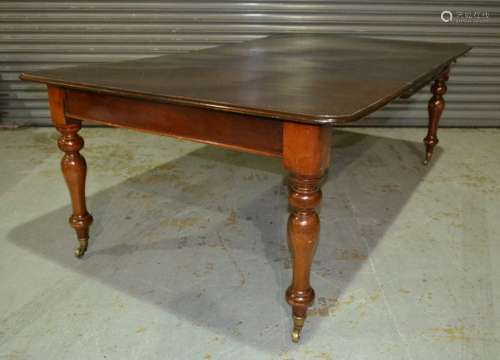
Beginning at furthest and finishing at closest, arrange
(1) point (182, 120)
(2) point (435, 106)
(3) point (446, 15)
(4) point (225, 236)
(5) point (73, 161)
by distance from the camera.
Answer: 1. (3) point (446, 15)
2. (2) point (435, 106)
3. (4) point (225, 236)
4. (5) point (73, 161)
5. (1) point (182, 120)

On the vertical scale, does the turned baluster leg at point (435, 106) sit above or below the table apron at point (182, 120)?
below

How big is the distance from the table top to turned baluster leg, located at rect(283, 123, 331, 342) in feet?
0.25

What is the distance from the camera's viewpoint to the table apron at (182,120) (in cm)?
130

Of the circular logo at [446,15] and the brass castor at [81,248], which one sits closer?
the brass castor at [81,248]

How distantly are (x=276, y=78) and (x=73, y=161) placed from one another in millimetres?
833

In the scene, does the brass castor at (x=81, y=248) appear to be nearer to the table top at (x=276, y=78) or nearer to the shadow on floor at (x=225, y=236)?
the shadow on floor at (x=225, y=236)

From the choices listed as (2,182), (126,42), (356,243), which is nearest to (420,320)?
(356,243)

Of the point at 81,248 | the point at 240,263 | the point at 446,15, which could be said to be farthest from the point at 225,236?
the point at 446,15

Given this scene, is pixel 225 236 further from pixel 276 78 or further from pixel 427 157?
pixel 427 157

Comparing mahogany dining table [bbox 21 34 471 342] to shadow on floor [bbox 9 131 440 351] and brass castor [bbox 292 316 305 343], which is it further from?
shadow on floor [bbox 9 131 440 351]

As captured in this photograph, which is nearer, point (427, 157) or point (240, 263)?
point (240, 263)

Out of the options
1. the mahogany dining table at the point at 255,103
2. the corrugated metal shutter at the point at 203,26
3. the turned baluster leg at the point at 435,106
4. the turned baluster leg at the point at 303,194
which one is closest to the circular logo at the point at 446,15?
the corrugated metal shutter at the point at 203,26

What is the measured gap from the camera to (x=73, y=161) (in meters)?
1.80

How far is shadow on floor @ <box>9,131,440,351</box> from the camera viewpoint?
168 centimetres
